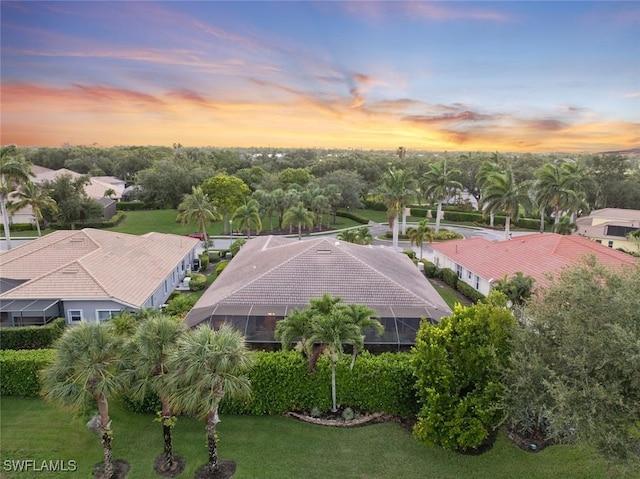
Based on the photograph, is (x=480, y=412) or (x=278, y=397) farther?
(x=278, y=397)

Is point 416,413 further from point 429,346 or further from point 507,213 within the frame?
point 507,213

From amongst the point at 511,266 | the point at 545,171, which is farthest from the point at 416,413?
the point at 545,171

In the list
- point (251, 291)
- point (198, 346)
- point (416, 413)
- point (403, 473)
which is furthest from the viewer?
point (251, 291)

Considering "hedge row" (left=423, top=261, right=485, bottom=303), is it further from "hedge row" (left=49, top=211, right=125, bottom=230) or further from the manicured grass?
"hedge row" (left=49, top=211, right=125, bottom=230)

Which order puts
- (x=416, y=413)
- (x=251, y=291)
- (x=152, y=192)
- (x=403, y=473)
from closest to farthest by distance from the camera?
(x=403, y=473) < (x=416, y=413) < (x=251, y=291) < (x=152, y=192)

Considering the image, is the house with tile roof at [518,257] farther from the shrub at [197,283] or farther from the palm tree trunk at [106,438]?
the palm tree trunk at [106,438]
